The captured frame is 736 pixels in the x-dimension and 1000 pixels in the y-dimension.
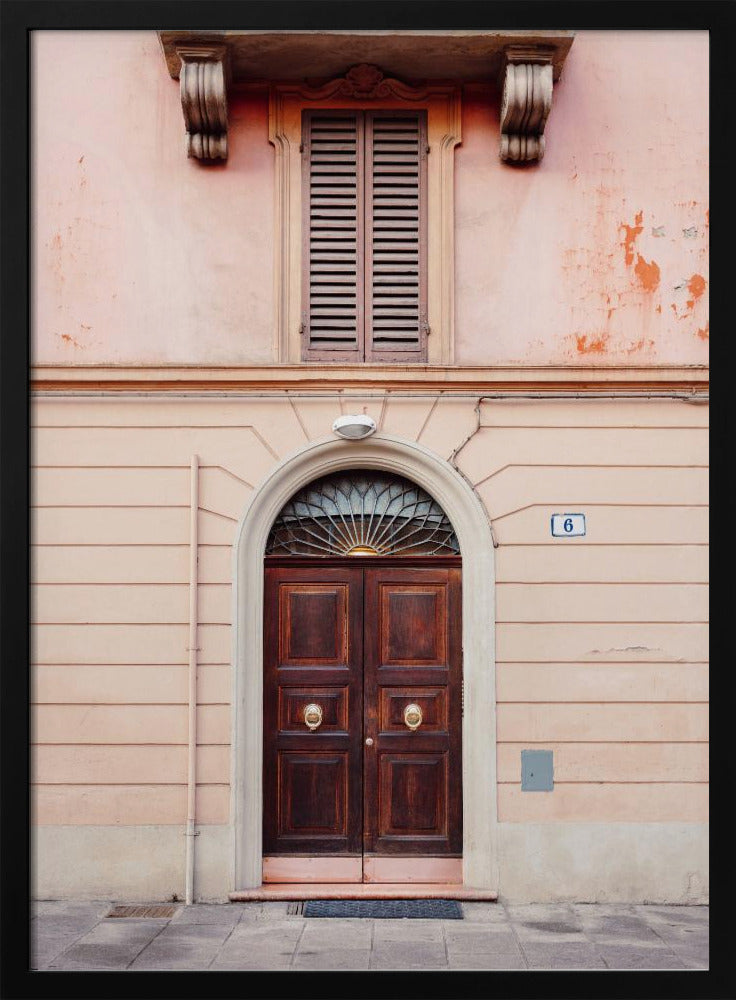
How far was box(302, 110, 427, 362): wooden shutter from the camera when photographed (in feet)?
26.9

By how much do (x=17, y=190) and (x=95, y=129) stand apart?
4.57m

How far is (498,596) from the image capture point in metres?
7.93

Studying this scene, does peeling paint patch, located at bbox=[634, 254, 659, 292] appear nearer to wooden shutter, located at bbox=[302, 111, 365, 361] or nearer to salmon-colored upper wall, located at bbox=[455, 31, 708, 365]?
salmon-colored upper wall, located at bbox=[455, 31, 708, 365]

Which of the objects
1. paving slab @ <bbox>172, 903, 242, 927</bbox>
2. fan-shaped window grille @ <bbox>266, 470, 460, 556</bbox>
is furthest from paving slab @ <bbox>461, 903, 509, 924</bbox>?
fan-shaped window grille @ <bbox>266, 470, 460, 556</bbox>

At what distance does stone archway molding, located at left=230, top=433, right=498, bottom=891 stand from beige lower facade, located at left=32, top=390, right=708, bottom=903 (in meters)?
0.02

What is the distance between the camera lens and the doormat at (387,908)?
7391 mm

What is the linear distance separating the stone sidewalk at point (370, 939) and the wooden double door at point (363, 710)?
2.22 feet

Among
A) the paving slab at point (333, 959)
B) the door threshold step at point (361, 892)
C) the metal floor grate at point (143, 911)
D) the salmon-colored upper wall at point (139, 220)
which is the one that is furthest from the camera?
the salmon-colored upper wall at point (139, 220)

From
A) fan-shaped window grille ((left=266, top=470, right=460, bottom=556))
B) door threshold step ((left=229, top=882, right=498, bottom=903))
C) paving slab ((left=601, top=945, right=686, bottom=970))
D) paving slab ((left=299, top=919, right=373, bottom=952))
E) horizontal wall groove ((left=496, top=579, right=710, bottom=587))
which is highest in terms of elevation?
fan-shaped window grille ((left=266, top=470, right=460, bottom=556))

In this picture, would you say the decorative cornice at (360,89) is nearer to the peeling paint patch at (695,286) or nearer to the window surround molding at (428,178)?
the window surround molding at (428,178)

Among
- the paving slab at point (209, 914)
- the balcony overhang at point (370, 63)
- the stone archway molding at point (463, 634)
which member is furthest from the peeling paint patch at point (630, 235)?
the paving slab at point (209, 914)
